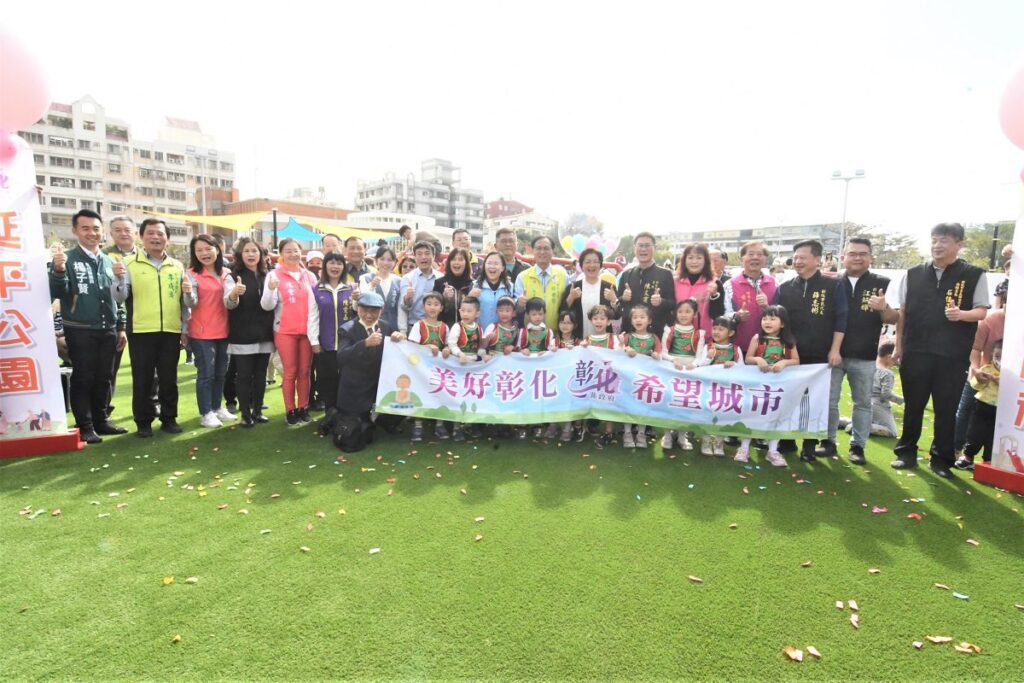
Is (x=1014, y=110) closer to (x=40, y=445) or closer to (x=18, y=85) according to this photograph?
(x=18, y=85)

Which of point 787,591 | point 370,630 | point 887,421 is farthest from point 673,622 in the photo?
point 887,421

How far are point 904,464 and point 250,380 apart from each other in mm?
6307

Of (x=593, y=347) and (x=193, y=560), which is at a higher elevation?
(x=593, y=347)

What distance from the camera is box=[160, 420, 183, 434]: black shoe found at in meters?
5.16

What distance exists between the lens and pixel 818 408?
181 inches

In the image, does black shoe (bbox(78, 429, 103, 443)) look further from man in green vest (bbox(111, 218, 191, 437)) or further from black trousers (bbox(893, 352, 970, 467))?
black trousers (bbox(893, 352, 970, 467))

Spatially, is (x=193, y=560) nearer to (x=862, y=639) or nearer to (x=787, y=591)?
(x=787, y=591)

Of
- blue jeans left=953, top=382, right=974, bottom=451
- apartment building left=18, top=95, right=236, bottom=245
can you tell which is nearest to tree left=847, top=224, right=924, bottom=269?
blue jeans left=953, top=382, right=974, bottom=451

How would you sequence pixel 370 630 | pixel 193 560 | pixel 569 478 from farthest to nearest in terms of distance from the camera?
pixel 569 478 < pixel 193 560 < pixel 370 630

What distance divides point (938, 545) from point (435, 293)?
169 inches

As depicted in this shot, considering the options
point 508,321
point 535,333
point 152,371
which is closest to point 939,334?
point 535,333

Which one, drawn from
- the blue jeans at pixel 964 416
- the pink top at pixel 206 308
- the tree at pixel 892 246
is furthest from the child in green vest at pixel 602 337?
the tree at pixel 892 246

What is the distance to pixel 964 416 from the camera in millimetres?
4973

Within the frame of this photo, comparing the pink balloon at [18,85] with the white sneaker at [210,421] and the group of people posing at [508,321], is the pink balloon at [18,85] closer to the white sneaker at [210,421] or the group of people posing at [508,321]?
the group of people posing at [508,321]
